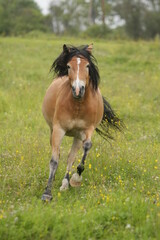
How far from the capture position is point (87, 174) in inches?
293

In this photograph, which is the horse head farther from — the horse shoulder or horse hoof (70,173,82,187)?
horse hoof (70,173,82,187)

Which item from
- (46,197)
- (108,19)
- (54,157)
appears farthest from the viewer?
(108,19)

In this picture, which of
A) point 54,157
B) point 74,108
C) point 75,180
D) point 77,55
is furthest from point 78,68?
point 75,180

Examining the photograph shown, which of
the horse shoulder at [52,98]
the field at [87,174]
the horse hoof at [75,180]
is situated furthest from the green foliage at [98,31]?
the horse hoof at [75,180]

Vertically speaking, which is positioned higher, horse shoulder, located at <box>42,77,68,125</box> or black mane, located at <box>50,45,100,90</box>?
black mane, located at <box>50,45,100,90</box>

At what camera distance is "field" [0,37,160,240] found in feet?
16.8

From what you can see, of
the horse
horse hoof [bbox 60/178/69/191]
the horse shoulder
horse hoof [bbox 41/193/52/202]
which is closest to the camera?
horse hoof [bbox 41/193/52/202]

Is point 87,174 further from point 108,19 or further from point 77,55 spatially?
point 108,19

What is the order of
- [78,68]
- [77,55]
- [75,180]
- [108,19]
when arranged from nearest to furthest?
[78,68], [77,55], [75,180], [108,19]

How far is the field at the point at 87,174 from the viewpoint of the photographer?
511 cm

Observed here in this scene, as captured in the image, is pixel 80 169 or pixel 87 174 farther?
pixel 87 174

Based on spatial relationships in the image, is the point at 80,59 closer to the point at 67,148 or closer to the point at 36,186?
the point at 36,186

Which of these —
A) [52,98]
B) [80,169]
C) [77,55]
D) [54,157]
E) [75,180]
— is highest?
[77,55]

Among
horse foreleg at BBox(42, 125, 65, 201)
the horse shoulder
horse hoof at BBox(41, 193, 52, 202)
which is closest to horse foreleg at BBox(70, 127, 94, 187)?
horse foreleg at BBox(42, 125, 65, 201)
